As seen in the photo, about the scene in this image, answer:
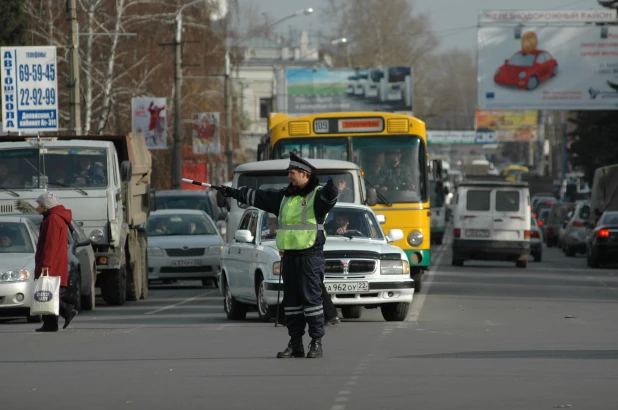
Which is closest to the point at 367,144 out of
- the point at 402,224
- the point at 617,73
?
the point at 402,224

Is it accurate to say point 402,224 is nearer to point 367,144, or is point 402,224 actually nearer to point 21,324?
point 367,144

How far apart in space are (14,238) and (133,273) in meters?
4.47

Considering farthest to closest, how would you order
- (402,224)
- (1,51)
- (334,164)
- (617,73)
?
(617,73), (1,51), (402,224), (334,164)

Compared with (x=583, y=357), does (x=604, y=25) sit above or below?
above

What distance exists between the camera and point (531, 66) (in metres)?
56.4

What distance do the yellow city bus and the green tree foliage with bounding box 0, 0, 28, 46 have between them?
20662 millimetres

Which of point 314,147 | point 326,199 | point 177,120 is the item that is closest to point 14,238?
point 314,147

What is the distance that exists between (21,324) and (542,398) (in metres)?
10.4

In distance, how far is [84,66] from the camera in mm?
49375

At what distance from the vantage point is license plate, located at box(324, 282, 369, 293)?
17.4m

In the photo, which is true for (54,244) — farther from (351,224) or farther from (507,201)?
(507,201)

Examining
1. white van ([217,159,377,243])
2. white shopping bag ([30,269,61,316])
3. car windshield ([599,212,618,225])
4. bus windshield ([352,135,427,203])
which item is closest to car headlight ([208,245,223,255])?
bus windshield ([352,135,427,203])

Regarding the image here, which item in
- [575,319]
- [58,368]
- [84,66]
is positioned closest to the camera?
[58,368]

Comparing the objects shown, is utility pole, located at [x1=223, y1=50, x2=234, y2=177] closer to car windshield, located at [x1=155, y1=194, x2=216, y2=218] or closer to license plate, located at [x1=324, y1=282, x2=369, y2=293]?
car windshield, located at [x1=155, y1=194, x2=216, y2=218]
